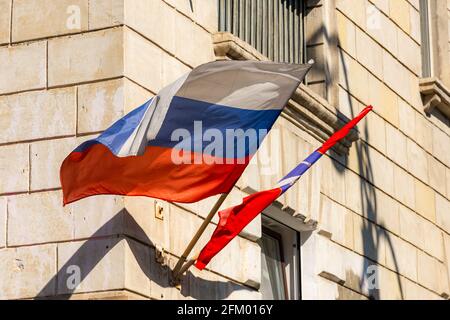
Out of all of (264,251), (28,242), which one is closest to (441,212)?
(264,251)

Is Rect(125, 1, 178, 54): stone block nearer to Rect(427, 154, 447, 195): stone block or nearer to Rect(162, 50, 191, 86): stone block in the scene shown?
Rect(162, 50, 191, 86): stone block

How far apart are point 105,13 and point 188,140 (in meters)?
1.74

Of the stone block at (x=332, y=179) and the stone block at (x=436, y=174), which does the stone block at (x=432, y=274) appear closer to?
the stone block at (x=436, y=174)

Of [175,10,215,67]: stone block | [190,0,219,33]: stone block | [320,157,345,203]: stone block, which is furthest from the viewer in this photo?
[320,157,345,203]: stone block

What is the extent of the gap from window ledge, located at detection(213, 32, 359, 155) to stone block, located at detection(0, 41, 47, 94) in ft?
6.56

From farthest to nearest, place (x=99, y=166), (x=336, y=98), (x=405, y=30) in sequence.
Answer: (x=405, y=30)
(x=336, y=98)
(x=99, y=166)

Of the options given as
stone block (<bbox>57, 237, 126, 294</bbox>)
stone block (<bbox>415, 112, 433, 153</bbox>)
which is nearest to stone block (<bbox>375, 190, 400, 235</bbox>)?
stone block (<bbox>415, 112, 433, 153</bbox>)

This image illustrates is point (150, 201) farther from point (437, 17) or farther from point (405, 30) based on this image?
point (437, 17)

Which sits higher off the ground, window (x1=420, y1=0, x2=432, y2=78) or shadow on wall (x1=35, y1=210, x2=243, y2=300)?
window (x1=420, y1=0, x2=432, y2=78)

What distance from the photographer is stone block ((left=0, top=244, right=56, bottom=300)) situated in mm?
13320

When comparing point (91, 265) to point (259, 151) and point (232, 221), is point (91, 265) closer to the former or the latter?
point (232, 221)

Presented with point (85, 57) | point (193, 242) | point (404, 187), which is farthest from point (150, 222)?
point (404, 187)

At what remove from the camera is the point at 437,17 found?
71.4 ft

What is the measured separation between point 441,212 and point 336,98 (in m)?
3.42
